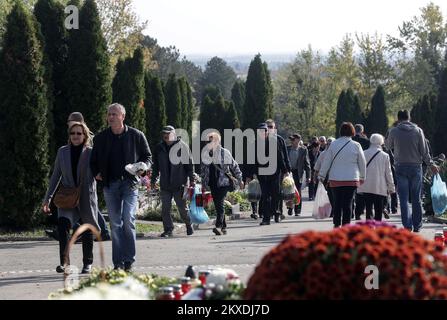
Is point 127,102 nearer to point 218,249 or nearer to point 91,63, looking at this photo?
point 91,63

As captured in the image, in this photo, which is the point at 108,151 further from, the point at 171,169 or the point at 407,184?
the point at 407,184

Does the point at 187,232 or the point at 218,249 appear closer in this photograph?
the point at 218,249

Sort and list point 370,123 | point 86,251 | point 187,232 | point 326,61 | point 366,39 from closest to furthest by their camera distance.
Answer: point 86,251 → point 187,232 → point 370,123 → point 366,39 → point 326,61

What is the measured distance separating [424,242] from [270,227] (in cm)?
1441

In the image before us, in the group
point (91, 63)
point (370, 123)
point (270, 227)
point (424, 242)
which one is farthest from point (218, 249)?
point (370, 123)

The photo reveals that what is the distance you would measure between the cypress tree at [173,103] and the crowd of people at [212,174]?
17327mm

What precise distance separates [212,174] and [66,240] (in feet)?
18.7

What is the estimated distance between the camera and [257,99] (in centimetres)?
4394

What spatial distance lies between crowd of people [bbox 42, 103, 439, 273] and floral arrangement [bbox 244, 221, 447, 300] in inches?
94.6

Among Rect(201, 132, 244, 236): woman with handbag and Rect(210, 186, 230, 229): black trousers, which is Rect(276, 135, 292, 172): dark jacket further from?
Rect(210, 186, 230, 229): black trousers

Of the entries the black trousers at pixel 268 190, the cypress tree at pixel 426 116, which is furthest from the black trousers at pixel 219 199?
the cypress tree at pixel 426 116

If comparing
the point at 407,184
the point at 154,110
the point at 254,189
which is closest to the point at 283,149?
the point at 254,189

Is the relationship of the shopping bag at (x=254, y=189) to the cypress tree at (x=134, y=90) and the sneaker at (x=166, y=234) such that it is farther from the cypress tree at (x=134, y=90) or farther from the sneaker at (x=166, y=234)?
the cypress tree at (x=134, y=90)
